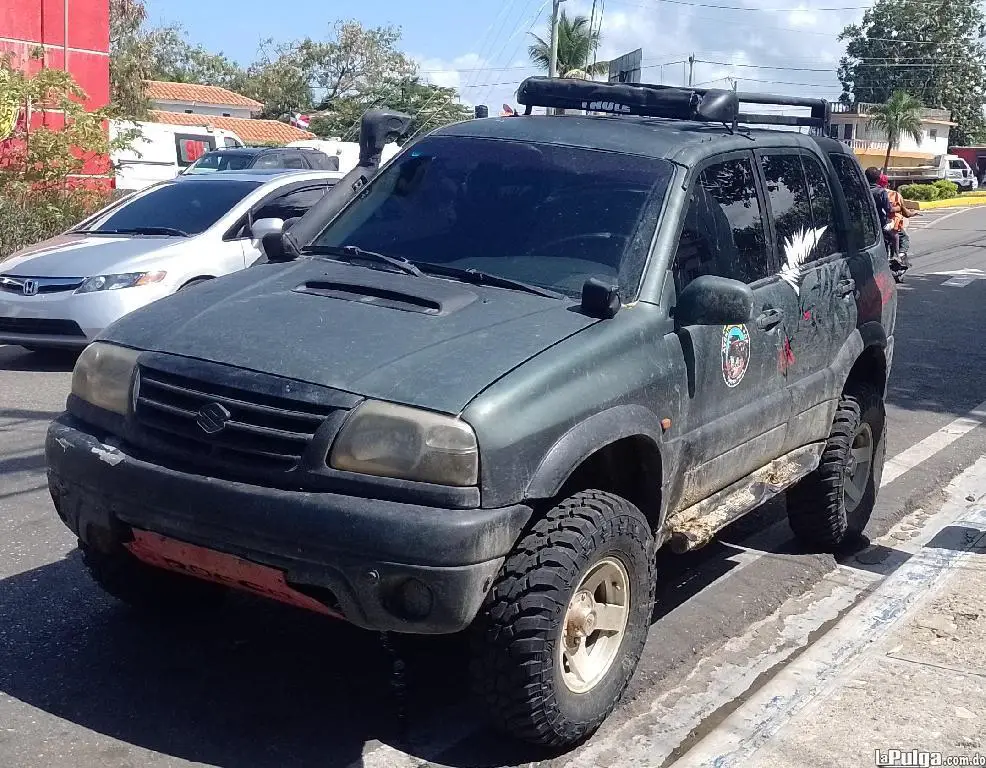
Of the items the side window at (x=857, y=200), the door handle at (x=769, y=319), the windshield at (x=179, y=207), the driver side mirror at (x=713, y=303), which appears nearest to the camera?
the driver side mirror at (x=713, y=303)

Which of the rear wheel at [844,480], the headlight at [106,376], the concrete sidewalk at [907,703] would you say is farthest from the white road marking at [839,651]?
the headlight at [106,376]

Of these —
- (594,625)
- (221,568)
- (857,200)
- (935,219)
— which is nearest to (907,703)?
(594,625)

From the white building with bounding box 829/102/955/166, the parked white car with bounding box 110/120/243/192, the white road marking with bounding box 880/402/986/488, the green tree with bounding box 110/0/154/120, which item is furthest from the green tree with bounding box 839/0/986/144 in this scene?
the white road marking with bounding box 880/402/986/488

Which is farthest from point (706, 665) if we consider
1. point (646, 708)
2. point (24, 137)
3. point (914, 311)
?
point (24, 137)

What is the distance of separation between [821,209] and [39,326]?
20.1 feet

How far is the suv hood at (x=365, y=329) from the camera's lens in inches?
139

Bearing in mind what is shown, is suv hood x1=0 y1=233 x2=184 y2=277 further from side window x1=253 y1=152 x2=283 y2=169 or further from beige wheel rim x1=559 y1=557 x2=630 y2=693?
side window x1=253 y1=152 x2=283 y2=169

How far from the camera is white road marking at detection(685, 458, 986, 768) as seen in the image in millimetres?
3998

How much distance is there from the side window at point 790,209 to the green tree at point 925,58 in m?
83.3

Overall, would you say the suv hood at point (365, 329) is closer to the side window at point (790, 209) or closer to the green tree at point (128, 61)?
the side window at point (790, 209)

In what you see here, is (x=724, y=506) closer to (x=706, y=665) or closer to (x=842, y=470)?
(x=706, y=665)

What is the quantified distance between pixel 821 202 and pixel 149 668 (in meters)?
3.55

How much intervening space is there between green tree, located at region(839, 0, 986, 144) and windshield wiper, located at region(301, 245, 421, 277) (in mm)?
84639

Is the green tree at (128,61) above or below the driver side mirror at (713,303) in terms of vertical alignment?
above
